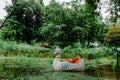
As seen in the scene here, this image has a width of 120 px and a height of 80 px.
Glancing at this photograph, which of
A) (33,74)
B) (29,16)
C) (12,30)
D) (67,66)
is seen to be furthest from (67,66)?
(29,16)

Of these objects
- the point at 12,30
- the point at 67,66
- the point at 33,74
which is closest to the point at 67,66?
the point at 67,66

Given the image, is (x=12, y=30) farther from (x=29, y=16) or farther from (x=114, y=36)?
(x=114, y=36)

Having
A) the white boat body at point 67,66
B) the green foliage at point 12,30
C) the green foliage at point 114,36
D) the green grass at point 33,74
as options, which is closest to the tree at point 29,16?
the green foliage at point 12,30

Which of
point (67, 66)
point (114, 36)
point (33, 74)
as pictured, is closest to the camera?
point (33, 74)

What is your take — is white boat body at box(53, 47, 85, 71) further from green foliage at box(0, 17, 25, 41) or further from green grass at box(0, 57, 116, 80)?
green foliage at box(0, 17, 25, 41)

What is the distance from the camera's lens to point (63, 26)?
33938 millimetres

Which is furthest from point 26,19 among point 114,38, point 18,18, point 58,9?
point 114,38

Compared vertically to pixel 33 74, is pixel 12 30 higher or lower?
lower

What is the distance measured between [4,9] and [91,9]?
109 ft

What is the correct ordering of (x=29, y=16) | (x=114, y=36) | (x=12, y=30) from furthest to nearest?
(x=29, y=16), (x=12, y=30), (x=114, y=36)

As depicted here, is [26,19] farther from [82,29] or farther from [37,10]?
[82,29]

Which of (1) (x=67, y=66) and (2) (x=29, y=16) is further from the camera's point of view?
(2) (x=29, y=16)

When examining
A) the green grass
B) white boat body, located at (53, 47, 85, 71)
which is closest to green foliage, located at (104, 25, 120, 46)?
white boat body, located at (53, 47, 85, 71)

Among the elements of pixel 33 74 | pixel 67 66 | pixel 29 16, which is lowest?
pixel 29 16
